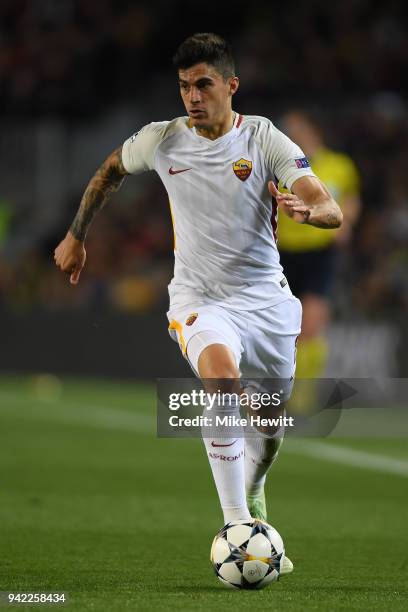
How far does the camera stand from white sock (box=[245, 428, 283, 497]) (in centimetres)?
599

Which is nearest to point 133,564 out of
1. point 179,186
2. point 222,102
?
point 179,186

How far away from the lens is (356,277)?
15.7 m

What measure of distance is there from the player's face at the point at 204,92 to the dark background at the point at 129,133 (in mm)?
9239

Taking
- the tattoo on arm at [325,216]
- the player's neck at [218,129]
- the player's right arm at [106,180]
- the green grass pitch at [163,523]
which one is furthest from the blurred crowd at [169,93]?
the tattoo on arm at [325,216]

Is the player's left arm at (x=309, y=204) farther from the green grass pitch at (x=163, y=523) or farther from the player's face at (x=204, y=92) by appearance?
the green grass pitch at (x=163, y=523)

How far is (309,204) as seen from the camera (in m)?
5.28

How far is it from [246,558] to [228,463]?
16.3 inches

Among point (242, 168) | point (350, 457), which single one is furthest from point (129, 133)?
point (242, 168)

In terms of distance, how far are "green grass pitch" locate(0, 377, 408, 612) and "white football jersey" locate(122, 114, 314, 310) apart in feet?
3.85

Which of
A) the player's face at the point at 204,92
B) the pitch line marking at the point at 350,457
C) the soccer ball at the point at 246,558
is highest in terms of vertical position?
the player's face at the point at 204,92

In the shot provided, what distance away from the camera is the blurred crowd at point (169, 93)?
652 inches

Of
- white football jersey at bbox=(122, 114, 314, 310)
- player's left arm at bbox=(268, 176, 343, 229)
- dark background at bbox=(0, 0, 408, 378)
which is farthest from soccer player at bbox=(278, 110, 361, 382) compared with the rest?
player's left arm at bbox=(268, 176, 343, 229)

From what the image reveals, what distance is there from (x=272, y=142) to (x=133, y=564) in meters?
1.84

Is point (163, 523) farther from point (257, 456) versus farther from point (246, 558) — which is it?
point (246, 558)
